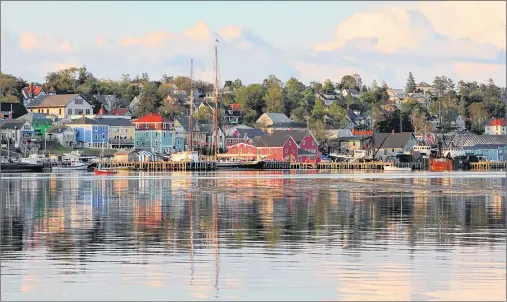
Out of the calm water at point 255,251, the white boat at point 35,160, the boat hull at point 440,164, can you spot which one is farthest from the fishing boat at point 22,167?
the calm water at point 255,251

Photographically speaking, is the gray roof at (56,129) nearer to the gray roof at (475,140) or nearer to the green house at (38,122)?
the green house at (38,122)

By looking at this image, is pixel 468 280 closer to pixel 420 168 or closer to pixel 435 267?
pixel 435 267

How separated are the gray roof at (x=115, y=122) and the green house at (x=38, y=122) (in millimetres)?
8960

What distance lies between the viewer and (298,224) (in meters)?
40.2

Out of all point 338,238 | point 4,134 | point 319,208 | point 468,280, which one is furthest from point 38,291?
point 4,134

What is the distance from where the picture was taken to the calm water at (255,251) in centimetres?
2328

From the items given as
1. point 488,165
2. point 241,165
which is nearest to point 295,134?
point 241,165

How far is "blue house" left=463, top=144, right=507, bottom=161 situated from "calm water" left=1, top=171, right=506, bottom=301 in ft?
463

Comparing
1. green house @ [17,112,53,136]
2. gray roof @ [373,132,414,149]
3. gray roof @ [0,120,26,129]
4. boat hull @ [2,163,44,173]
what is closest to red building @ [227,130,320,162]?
gray roof @ [373,132,414,149]

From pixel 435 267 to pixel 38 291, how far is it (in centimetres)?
951

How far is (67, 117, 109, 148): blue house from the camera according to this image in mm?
187875

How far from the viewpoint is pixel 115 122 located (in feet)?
634

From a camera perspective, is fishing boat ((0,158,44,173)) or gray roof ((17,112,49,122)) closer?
fishing boat ((0,158,44,173))

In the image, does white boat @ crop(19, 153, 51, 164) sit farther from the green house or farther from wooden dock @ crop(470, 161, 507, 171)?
wooden dock @ crop(470, 161, 507, 171)
